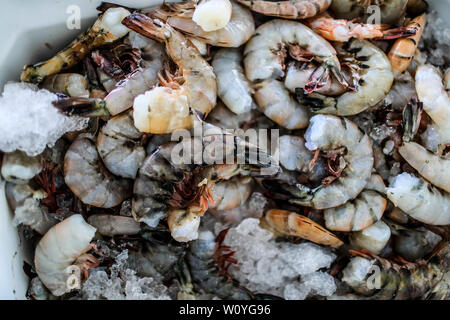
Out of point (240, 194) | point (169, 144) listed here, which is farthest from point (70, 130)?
point (240, 194)

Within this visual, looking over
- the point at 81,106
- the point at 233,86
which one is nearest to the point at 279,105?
the point at 233,86

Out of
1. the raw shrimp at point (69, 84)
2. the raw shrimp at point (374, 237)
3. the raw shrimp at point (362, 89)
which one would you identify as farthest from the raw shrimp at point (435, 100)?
the raw shrimp at point (69, 84)

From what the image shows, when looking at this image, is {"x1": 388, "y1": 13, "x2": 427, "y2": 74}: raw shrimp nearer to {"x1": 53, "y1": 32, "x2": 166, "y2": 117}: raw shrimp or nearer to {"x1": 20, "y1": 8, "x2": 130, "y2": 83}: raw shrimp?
{"x1": 53, "y1": 32, "x2": 166, "y2": 117}: raw shrimp

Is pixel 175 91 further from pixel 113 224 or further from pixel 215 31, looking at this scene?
pixel 113 224

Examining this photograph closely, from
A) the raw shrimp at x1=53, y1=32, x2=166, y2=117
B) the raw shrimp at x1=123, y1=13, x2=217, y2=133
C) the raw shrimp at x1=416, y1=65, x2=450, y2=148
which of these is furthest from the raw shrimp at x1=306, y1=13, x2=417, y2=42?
the raw shrimp at x1=53, y1=32, x2=166, y2=117

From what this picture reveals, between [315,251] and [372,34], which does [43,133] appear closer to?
[315,251]

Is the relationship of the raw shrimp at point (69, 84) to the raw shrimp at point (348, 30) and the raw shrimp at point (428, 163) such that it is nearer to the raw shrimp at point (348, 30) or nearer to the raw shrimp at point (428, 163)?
the raw shrimp at point (348, 30)
